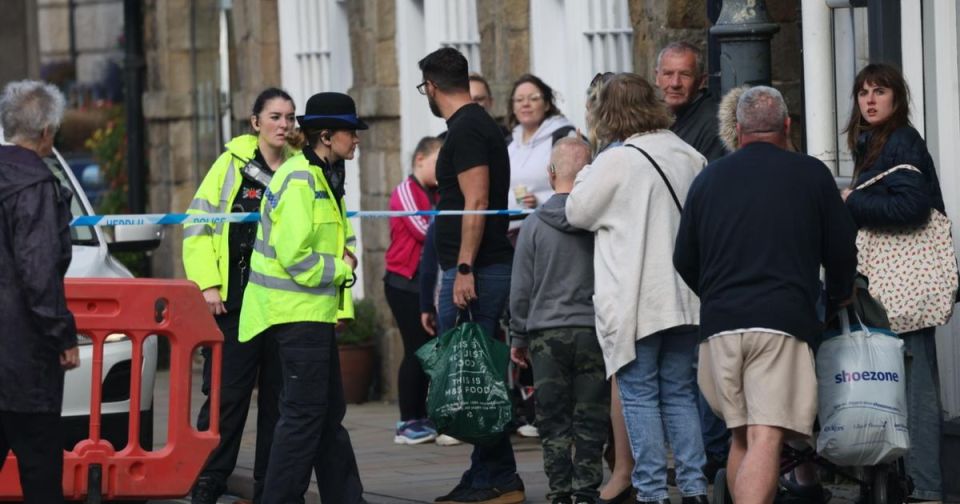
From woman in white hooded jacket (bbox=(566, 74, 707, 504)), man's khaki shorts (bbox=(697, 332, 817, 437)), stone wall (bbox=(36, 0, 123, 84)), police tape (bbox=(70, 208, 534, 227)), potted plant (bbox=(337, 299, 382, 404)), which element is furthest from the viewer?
stone wall (bbox=(36, 0, 123, 84))

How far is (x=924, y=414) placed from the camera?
9391 millimetres

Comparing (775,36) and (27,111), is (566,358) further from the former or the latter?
(775,36)

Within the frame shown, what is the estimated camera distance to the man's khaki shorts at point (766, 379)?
8219 millimetres

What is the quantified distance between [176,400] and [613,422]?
1848 millimetres

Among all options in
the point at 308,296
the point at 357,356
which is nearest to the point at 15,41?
the point at 357,356

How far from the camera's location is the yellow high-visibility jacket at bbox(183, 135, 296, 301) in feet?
33.9

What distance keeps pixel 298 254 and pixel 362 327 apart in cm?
654

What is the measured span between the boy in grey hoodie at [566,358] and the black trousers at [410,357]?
3.15m

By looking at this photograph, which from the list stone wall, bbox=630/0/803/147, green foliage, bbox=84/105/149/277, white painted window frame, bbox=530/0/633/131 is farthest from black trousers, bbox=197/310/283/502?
green foliage, bbox=84/105/149/277

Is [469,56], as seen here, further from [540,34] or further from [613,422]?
[613,422]

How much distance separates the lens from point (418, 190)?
13.0 m

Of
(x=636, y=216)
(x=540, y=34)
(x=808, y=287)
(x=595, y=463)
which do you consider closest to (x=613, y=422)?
(x=595, y=463)

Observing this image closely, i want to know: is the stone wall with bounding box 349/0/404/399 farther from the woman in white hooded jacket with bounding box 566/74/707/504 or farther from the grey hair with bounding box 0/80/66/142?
the grey hair with bounding box 0/80/66/142

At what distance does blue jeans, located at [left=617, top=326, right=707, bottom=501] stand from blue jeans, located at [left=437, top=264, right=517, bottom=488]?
0.99 meters
